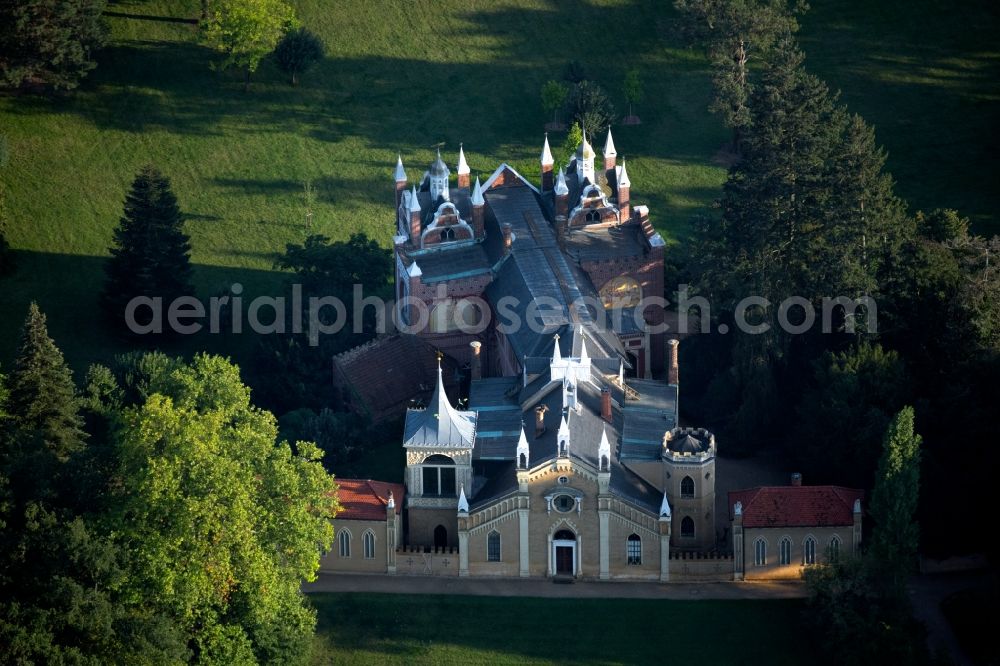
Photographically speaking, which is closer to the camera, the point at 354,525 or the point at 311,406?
the point at 354,525

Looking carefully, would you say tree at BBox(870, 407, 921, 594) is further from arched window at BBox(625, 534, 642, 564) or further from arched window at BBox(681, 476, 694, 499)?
arched window at BBox(625, 534, 642, 564)

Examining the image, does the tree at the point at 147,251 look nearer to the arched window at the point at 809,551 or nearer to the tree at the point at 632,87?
the tree at the point at 632,87

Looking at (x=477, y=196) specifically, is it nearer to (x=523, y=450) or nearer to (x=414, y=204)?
(x=414, y=204)

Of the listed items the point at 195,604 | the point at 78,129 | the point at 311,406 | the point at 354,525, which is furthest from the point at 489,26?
the point at 195,604

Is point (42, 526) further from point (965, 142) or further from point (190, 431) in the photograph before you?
point (965, 142)

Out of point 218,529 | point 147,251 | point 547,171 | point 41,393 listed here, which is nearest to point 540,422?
point 218,529

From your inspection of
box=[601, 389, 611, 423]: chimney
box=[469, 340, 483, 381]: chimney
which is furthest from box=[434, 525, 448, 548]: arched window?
box=[469, 340, 483, 381]: chimney
